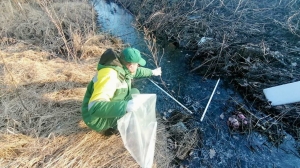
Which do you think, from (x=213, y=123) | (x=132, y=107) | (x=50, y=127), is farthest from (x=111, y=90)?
(x=213, y=123)

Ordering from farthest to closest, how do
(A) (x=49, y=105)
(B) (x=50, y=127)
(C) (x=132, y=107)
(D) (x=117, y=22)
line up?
(D) (x=117, y=22)
(A) (x=49, y=105)
(B) (x=50, y=127)
(C) (x=132, y=107)

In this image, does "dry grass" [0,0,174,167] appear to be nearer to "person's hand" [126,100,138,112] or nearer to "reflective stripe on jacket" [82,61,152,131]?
"reflective stripe on jacket" [82,61,152,131]

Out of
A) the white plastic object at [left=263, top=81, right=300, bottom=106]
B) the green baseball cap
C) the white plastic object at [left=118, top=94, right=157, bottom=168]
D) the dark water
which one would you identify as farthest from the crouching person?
the white plastic object at [left=263, top=81, right=300, bottom=106]

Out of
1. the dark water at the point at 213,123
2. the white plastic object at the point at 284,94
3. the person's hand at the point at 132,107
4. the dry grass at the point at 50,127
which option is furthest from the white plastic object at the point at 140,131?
the white plastic object at the point at 284,94

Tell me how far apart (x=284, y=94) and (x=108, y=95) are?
2.49 m

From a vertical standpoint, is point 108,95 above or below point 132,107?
above

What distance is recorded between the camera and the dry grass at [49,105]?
8.13ft

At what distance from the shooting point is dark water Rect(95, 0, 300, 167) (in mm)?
2684

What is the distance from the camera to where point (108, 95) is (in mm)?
2100

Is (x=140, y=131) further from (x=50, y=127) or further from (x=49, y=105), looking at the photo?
(x=49, y=105)

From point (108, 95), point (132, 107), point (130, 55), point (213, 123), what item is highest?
point (130, 55)

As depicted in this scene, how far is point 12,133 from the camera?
102 inches

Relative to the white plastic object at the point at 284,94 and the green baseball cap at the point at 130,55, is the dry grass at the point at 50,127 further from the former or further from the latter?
the white plastic object at the point at 284,94

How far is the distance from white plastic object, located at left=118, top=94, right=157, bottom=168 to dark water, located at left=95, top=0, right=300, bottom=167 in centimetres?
63
